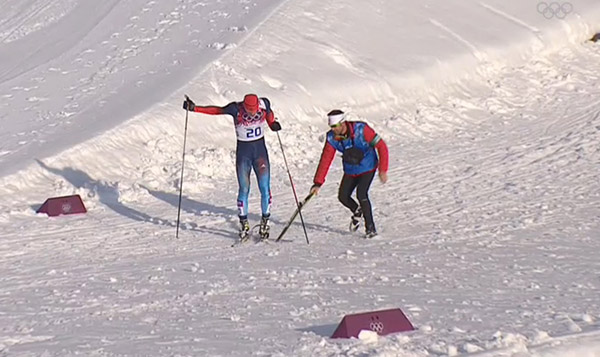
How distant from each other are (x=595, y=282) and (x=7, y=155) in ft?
30.2

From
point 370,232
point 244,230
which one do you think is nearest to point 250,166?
point 244,230

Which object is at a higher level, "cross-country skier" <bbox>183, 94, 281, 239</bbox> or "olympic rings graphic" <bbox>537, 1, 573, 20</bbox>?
"olympic rings graphic" <bbox>537, 1, 573, 20</bbox>

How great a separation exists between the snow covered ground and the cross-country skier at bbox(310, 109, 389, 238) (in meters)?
0.43

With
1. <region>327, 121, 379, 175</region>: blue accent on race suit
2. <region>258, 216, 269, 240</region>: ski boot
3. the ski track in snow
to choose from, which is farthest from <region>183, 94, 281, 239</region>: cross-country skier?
<region>327, 121, 379, 175</region>: blue accent on race suit

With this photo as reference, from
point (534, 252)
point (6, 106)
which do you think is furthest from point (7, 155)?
point (534, 252)

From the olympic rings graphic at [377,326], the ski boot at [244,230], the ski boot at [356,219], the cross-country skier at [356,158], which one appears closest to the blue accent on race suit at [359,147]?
the cross-country skier at [356,158]

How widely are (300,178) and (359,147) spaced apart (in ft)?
11.8

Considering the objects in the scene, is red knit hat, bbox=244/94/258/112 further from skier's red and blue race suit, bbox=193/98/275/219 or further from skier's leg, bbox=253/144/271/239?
skier's leg, bbox=253/144/271/239

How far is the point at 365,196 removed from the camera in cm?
1195

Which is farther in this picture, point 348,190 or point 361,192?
point 348,190

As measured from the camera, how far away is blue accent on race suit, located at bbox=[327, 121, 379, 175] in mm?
11680

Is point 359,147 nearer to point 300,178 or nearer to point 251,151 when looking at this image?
point 251,151

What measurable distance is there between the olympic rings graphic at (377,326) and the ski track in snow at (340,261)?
0.14m

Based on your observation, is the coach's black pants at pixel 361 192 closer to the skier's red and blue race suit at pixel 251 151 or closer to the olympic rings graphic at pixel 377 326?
the skier's red and blue race suit at pixel 251 151
